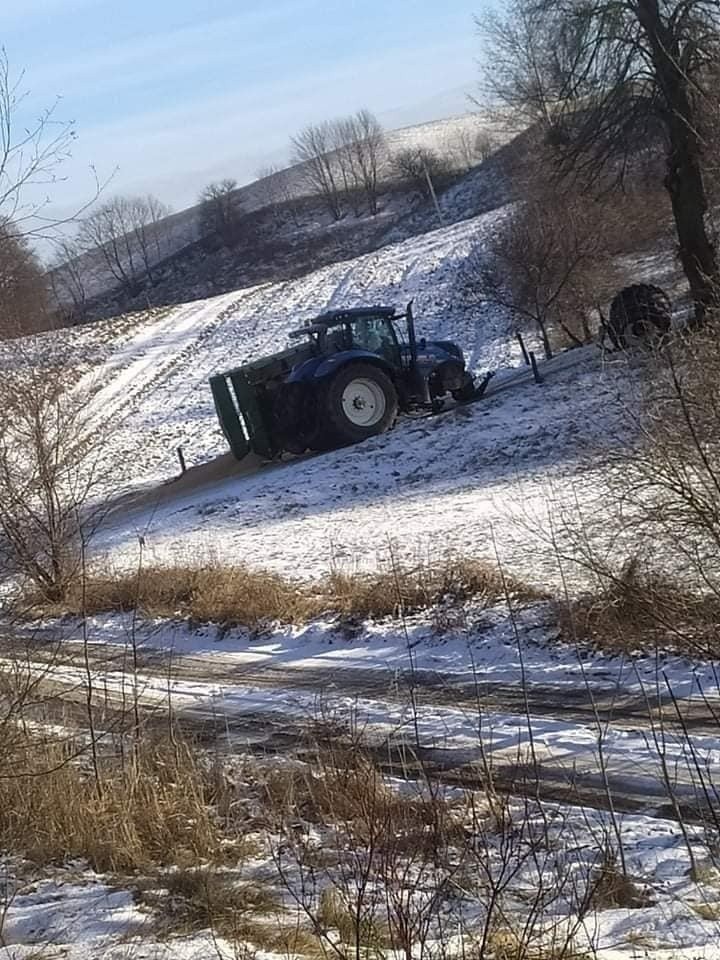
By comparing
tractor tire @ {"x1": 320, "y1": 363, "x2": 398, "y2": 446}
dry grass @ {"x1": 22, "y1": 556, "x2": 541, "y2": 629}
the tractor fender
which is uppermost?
the tractor fender

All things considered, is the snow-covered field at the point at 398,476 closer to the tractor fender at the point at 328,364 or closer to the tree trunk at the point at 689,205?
the tractor fender at the point at 328,364

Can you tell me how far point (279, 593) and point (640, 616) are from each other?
431 centimetres

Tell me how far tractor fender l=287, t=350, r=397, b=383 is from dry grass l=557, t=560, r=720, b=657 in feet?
36.4

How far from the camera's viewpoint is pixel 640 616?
28.1 feet

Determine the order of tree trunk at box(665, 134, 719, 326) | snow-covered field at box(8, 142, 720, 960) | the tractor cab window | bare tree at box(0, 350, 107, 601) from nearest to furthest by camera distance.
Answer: snow-covered field at box(8, 142, 720, 960) → bare tree at box(0, 350, 107, 601) → the tractor cab window → tree trunk at box(665, 134, 719, 326)

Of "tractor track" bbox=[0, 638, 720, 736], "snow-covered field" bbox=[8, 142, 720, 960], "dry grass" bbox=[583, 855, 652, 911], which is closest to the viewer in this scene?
"dry grass" bbox=[583, 855, 652, 911]

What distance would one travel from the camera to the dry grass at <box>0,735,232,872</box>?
513 cm

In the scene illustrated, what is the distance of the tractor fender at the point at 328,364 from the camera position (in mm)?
20031

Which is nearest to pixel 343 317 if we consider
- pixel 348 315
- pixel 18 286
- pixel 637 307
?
pixel 348 315

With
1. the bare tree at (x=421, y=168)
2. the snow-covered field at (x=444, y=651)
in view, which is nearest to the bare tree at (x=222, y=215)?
the bare tree at (x=421, y=168)

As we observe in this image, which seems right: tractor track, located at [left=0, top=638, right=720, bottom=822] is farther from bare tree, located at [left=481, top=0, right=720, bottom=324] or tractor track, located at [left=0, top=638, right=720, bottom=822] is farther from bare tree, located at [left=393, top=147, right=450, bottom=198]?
bare tree, located at [left=393, top=147, right=450, bottom=198]

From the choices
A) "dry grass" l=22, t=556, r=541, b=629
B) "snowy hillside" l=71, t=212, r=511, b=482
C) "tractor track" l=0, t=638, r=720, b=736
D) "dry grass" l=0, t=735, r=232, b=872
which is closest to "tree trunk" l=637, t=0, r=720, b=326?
"snowy hillside" l=71, t=212, r=511, b=482

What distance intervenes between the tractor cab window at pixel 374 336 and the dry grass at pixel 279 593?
8.07m

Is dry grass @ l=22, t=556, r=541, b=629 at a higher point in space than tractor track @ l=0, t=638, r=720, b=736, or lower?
higher
